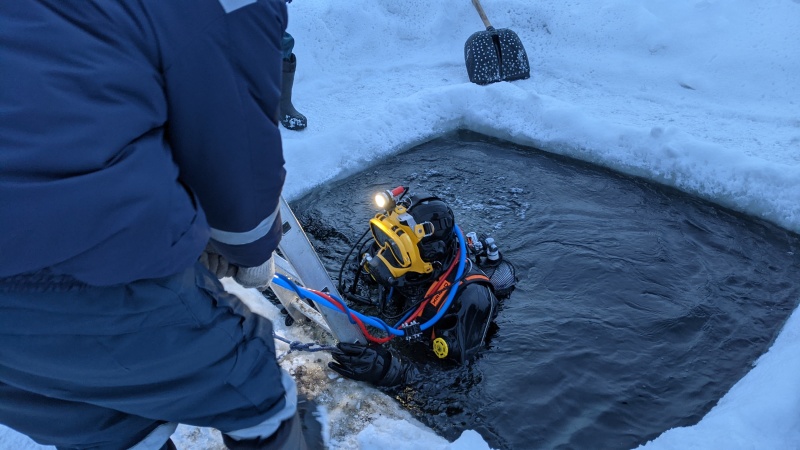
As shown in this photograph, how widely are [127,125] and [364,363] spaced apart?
1.97m

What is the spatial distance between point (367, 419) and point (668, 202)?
324 cm

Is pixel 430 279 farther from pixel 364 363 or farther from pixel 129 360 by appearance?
pixel 129 360

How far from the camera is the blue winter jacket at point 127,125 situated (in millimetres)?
1042

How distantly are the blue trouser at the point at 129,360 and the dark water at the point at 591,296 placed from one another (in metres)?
1.58

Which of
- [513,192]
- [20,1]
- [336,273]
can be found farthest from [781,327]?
[20,1]

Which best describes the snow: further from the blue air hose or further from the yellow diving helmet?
the yellow diving helmet

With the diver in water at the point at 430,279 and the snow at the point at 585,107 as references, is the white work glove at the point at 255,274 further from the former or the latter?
the diver in water at the point at 430,279

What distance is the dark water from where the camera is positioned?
10.0 ft

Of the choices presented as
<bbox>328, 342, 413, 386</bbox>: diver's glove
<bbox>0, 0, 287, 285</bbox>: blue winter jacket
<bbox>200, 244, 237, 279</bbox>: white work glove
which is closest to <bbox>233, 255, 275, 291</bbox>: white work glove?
<bbox>200, 244, 237, 279</bbox>: white work glove

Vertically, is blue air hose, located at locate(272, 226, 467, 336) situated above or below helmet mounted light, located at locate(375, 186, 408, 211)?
below

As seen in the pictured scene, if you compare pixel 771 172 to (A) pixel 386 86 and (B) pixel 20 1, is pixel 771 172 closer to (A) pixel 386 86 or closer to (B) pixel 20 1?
(A) pixel 386 86

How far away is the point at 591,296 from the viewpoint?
12.6 feet

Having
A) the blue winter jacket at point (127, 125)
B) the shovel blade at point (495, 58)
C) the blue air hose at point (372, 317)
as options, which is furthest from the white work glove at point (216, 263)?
the shovel blade at point (495, 58)

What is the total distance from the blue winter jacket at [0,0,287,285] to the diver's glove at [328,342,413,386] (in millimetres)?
1618
